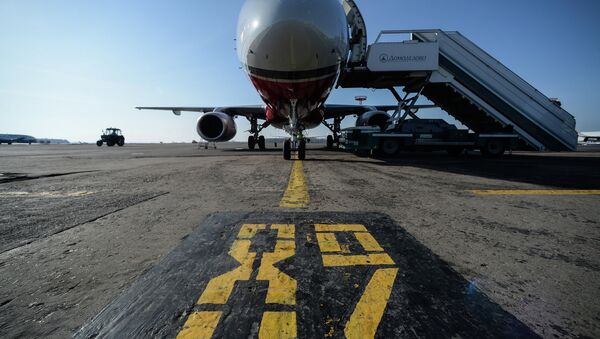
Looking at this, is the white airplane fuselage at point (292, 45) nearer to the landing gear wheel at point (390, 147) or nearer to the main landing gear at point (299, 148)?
the main landing gear at point (299, 148)

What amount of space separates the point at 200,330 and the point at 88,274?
937 millimetres

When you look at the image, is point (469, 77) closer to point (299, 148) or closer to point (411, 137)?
point (411, 137)

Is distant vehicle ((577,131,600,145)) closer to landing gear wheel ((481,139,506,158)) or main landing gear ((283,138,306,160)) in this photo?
landing gear wheel ((481,139,506,158))

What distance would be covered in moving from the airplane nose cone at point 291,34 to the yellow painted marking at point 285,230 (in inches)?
191

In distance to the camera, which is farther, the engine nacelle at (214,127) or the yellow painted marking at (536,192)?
the engine nacelle at (214,127)

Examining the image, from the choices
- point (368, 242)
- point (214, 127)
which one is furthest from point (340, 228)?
point (214, 127)

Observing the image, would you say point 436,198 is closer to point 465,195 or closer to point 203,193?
point 465,195

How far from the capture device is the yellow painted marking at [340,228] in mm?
2000

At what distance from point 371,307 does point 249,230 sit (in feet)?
3.88

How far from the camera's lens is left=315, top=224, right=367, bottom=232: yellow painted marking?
6.56 ft

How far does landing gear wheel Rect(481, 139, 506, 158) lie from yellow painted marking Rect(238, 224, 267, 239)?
12.7 m

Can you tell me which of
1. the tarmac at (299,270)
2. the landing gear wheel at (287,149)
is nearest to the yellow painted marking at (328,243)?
the tarmac at (299,270)

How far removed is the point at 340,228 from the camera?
80.6 inches

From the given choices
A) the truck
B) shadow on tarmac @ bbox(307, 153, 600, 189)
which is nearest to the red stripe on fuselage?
shadow on tarmac @ bbox(307, 153, 600, 189)
